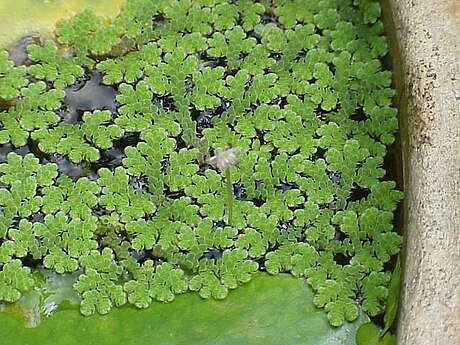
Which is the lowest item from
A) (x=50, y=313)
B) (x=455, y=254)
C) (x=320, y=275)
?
(x=50, y=313)

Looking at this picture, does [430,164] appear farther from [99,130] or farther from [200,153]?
[99,130]

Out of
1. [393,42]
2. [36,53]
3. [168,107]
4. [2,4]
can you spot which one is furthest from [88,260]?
[393,42]

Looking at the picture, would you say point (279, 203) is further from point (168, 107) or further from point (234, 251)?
point (168, 107)

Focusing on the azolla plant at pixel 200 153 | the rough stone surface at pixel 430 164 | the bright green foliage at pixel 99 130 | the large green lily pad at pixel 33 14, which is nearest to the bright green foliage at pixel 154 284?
the azolla plant at pixel 200 153

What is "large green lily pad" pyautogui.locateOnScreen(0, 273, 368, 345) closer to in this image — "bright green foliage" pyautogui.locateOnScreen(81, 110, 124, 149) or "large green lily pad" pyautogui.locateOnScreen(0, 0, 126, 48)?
"bright green foliage" pyautogui.locateOnScreen(81, 110, 124, 149)

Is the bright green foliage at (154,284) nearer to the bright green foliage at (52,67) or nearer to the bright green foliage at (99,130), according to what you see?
the bright green foliage at (99,130)
